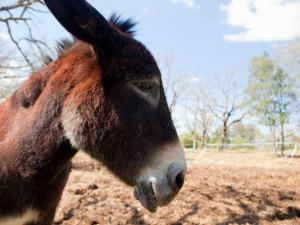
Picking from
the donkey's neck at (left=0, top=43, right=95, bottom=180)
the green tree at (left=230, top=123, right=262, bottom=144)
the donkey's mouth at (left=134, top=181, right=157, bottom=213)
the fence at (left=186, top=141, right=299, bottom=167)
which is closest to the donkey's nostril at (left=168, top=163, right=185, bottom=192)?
the donkey's mouth at (left=134, top=181, right=157, bottom=213)

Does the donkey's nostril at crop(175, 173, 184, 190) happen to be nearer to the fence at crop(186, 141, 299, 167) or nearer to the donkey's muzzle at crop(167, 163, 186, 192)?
the donkey's muzzle at crop(167, 163, 186, 192)

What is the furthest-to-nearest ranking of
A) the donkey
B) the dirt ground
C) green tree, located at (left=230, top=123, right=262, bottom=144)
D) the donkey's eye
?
green tree, located at (left=230, top=123, right=262, bottom=144) < the dirt ground < the donkey's eye < the donkey

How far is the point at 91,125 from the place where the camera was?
2613 mm

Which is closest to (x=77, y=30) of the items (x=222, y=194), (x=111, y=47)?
(x=111, y=47)

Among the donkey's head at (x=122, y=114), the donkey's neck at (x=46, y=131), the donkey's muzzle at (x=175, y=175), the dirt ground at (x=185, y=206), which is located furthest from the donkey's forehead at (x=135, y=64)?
the dirt ground at (x=185, y=206)

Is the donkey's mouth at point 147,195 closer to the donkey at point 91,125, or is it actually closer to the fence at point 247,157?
the donkey at point 91,125

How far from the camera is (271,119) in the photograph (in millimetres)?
33469

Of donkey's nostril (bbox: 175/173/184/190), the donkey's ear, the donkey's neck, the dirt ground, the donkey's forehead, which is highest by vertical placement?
the donkey's ear

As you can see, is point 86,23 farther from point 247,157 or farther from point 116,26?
point 247,157

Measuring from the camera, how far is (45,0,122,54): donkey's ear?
2543mm

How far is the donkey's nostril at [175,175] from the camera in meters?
2.39

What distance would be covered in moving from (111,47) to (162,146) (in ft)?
2.88

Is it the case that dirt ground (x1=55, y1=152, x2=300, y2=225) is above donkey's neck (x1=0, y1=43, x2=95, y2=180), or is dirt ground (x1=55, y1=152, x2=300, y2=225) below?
below

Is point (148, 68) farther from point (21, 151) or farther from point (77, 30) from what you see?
point (21, 151)
